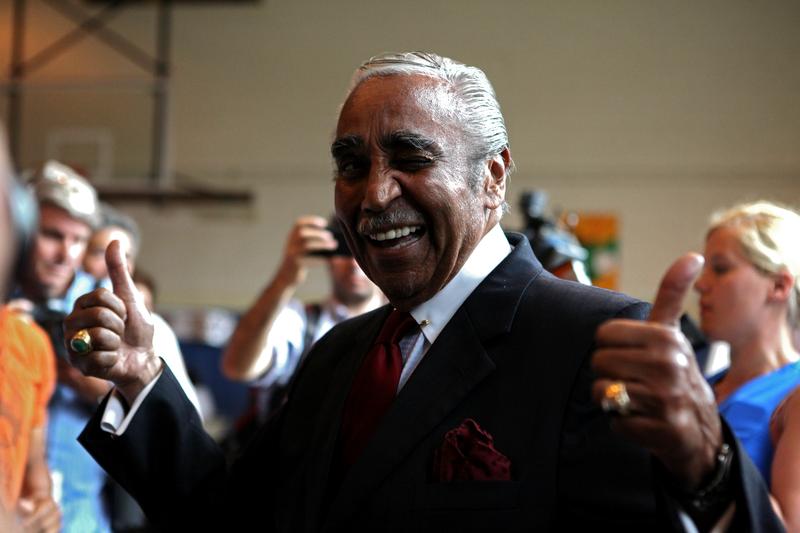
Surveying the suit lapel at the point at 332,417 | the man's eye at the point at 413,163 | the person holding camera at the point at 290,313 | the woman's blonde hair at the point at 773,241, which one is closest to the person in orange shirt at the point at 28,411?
the person holding camera at the point at 290,313

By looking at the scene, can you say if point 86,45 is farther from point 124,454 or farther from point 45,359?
point 124,454

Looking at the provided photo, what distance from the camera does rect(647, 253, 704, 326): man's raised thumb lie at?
1103 mm

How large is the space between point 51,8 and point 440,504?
11380mm

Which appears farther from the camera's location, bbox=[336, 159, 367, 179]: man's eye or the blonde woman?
the blonde woman

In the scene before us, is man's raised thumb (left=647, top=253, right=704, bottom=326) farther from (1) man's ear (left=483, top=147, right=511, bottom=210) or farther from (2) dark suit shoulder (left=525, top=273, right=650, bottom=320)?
(1) man's ear (left=483, top=147, right=511, bottom=210)

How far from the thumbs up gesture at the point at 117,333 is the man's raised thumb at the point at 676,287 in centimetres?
82

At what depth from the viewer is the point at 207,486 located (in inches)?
65.4

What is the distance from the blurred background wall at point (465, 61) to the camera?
10.1m

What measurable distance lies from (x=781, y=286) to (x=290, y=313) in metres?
1.55

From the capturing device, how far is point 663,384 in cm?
107

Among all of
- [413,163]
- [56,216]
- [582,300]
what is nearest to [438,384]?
[582,300]

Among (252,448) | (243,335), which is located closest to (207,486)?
(252,448)

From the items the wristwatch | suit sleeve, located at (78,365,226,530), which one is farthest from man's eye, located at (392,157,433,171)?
the wristwatch

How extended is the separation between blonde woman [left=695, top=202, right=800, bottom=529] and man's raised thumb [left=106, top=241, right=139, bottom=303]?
1.32m
